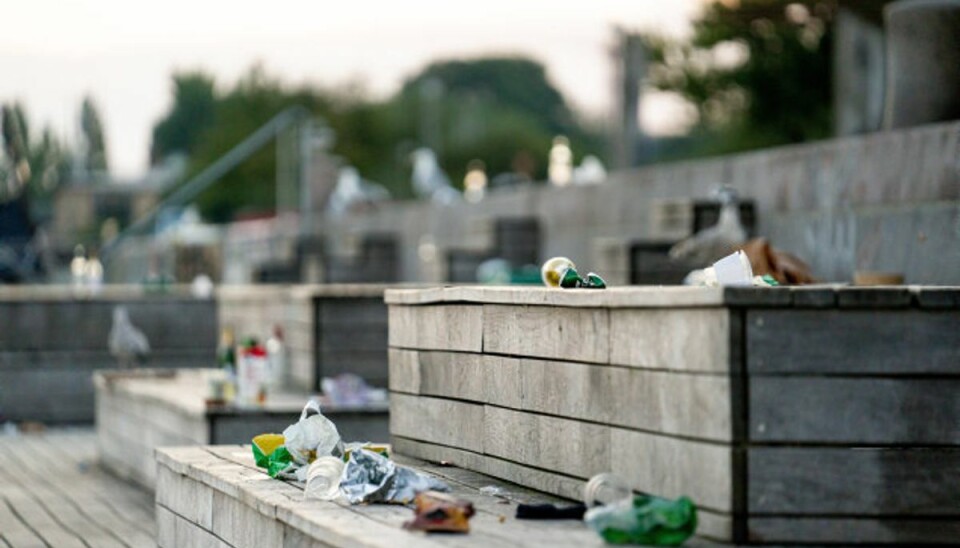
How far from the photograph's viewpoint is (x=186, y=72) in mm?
174125

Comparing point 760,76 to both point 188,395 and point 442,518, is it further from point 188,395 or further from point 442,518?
point 442,518

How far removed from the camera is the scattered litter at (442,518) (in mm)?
6297

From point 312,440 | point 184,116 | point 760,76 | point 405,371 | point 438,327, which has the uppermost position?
point 184,116

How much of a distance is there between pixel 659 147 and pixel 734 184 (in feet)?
354

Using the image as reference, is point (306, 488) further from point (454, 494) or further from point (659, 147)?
point (659, 147)

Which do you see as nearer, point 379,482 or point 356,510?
point 356,510

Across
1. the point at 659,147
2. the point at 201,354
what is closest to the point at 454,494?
the point at 201,354

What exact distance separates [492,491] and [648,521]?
1.60 meters

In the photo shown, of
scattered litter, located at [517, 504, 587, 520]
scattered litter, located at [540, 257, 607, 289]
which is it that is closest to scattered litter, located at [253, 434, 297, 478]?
scattered litter, located at [540, 257, 607, 289]

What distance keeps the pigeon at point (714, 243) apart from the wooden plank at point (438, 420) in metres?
5.19

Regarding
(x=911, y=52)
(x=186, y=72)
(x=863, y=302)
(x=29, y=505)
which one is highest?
(x=186, y=72)

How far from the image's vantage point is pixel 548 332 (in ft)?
23.6

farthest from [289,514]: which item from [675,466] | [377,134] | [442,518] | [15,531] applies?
[377,134]

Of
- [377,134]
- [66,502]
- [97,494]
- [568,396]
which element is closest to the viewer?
[568,396]
